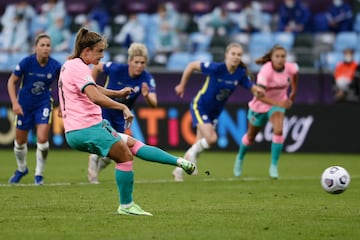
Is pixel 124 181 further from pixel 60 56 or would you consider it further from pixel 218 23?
pixel 218 23

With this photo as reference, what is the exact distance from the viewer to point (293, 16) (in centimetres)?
2667

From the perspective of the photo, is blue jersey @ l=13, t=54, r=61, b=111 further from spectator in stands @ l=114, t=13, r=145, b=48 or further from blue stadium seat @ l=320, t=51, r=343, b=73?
spectator in stands @ l=114, t=13, r=145, b=48

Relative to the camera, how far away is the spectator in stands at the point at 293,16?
26.6m

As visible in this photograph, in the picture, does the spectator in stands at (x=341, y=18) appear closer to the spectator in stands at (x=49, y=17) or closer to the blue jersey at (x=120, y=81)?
the spectator in stands at (x=49, y=17)

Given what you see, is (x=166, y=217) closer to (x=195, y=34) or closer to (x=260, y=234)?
(x=260, y=234)

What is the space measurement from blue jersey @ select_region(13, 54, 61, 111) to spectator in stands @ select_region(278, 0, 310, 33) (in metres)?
13.0

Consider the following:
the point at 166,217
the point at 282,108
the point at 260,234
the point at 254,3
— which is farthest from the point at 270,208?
the point at 254,3

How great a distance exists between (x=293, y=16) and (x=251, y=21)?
3.80 ft

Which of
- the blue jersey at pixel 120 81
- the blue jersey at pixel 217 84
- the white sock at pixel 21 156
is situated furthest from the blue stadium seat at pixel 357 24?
the white sock at pixel 21 156

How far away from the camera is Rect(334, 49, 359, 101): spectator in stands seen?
22969 millimetres

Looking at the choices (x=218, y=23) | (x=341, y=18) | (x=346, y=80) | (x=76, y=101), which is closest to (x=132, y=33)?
(x=218, y=23)

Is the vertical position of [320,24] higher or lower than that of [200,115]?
higher

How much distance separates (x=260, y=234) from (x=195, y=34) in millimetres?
18464

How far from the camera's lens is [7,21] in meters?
27.6
